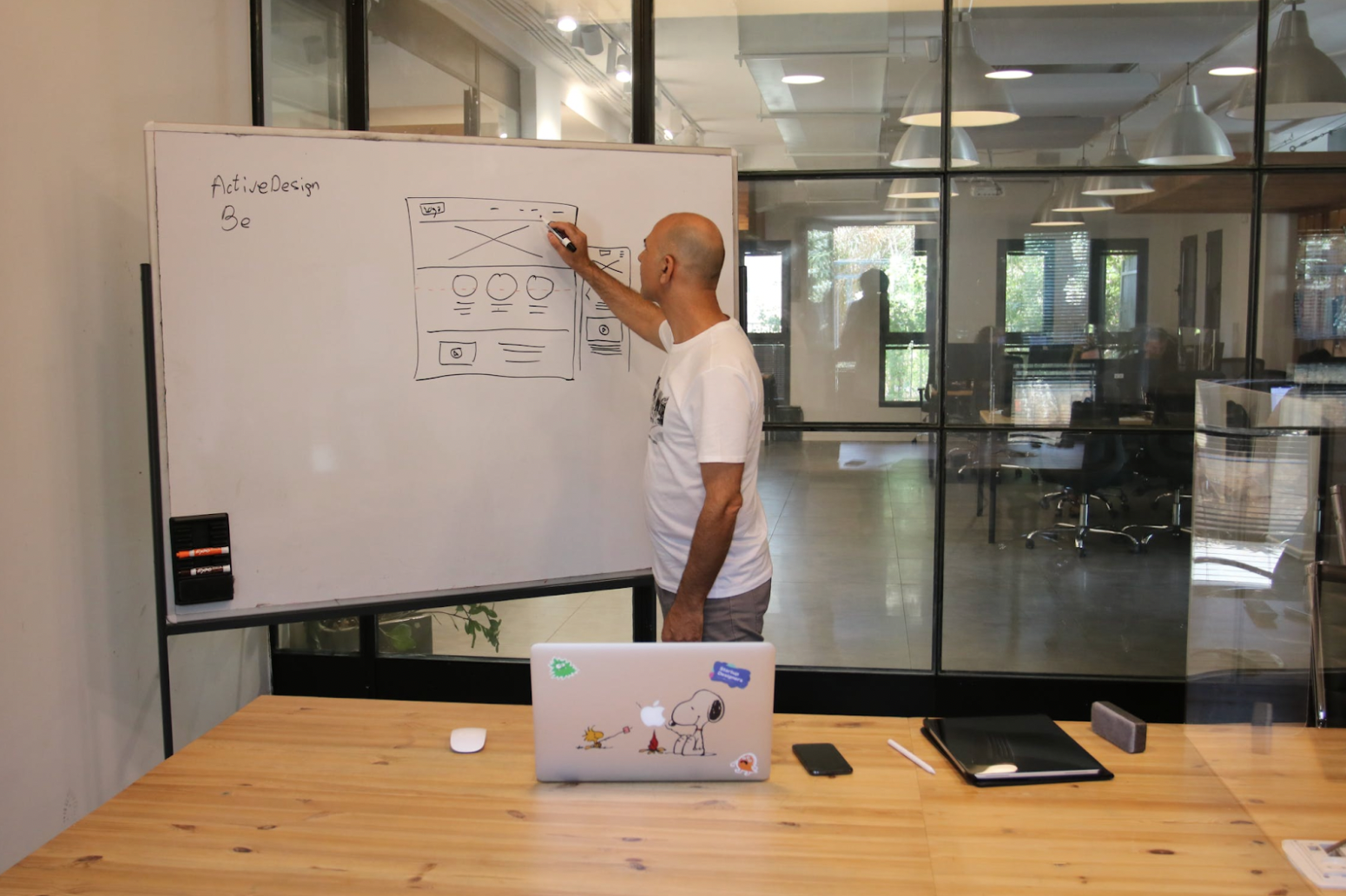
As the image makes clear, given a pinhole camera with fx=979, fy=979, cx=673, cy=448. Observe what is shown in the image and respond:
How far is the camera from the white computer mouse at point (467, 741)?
1714mm

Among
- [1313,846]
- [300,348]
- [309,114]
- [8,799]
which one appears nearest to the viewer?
[1313,846]

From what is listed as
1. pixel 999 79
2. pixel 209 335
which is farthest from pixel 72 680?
pixel 999 79

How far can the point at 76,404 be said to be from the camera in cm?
251

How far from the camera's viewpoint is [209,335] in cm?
237

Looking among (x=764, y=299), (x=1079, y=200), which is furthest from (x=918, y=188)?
(x=764, y=299)

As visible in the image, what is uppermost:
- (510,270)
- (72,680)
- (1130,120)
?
(1130,120)

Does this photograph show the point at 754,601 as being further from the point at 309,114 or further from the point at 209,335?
the point at 309,114

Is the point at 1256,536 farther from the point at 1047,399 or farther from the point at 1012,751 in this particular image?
the point at 1047,399

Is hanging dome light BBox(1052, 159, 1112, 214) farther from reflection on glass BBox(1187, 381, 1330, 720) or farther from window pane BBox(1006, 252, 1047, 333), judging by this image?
reflection on glass BBox(1187, 381, 1330, 720)

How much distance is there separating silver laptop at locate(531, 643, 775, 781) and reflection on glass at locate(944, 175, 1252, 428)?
6.48 feet

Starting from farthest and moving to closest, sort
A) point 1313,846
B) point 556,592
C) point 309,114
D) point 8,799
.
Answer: point 309,114 → point 556,592 → point 8,799 → point 1313,846

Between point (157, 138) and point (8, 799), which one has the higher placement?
point (157, 138)

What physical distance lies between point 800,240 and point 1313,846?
7.72ft

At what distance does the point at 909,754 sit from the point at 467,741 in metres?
0.77
